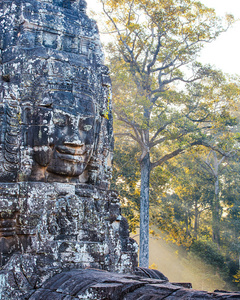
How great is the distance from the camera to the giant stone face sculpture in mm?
5461

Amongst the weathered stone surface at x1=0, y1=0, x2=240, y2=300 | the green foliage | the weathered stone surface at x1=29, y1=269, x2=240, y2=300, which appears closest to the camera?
the weathered stone surface at x1=29, y1=269, x2=240, y2=300

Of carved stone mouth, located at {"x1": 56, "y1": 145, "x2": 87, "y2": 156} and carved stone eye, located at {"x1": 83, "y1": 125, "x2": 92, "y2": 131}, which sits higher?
carved stone eye, located at {"x1": 83, "y1": 125, "x2": 92, "y2": 131}

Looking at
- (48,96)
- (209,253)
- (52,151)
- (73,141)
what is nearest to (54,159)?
(52,151)

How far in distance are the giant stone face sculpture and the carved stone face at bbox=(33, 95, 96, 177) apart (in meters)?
0.01

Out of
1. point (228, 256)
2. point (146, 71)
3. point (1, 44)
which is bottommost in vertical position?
point (228, 256)

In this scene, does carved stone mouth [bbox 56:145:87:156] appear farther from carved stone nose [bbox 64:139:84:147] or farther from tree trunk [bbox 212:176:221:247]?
tree trunk [bbox 212:176:221:247]

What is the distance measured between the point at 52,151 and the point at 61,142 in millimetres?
163

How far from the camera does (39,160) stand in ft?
19.0

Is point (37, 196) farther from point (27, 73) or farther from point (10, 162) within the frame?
point (27, 73)

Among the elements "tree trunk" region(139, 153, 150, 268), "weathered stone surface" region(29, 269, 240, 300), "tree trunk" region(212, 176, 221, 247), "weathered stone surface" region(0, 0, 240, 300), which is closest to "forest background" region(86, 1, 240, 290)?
"tree trunk" region(212, 176, 221, 247)

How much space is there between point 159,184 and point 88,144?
12131 millimetres

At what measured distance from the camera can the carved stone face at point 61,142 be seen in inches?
228

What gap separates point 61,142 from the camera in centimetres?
581

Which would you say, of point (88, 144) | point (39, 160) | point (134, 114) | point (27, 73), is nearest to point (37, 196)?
point (39, 160)
